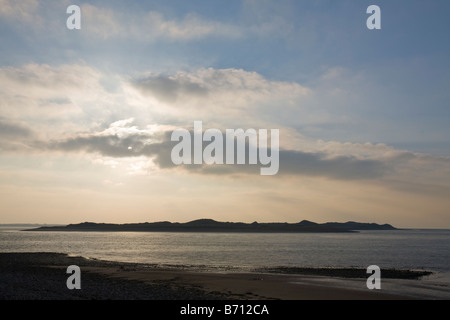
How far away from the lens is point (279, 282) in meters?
37.8

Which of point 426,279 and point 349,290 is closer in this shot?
point 349,290

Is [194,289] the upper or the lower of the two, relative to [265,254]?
upper

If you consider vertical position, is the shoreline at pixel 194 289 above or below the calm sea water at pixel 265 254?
above

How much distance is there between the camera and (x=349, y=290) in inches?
1329

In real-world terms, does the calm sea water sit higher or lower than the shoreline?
lower

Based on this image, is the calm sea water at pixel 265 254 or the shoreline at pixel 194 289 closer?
the shoreline at pixel 194 289

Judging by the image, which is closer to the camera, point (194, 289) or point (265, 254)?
point (194, 289)

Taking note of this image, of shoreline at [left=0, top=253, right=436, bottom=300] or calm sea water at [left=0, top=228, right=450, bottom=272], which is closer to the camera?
shoreline at [left=0, top=253, right=436, bottom=300]
